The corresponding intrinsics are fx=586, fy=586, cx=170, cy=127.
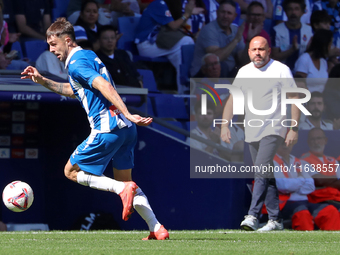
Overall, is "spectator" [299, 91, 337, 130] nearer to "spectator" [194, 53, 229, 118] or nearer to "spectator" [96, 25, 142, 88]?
"spectator" [194, 53, 229, 118]

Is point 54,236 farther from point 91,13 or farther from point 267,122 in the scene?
point 91,13

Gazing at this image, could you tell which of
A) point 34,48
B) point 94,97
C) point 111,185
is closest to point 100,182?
point 111,185

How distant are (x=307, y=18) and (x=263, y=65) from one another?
18.3 ft

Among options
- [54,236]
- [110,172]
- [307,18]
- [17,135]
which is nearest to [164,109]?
[110,172]

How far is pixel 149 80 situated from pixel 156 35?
0.97 meters

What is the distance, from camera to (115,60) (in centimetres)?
803

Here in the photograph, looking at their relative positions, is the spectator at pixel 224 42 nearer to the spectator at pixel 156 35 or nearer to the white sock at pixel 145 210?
the spectator at pixel 156 35

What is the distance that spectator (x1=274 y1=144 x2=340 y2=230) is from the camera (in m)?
6.75

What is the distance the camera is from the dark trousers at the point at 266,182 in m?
6.09

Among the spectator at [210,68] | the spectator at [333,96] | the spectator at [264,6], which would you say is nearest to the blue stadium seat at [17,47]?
the spectator at [210,68]

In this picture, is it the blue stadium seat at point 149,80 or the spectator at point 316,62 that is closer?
the blue stadium seat at point 149,80

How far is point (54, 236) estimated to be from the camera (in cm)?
532

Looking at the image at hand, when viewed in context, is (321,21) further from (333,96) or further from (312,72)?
(333,96)

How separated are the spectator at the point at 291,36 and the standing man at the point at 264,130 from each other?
13.3 ft
